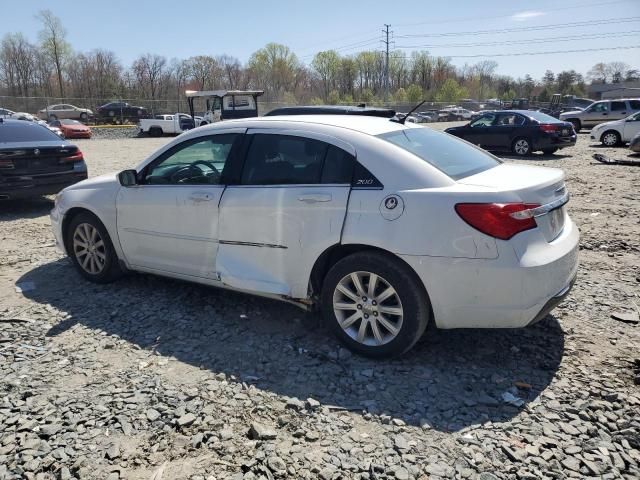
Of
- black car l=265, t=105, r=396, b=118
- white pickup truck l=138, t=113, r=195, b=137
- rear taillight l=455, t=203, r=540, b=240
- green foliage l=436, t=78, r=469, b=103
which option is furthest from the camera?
green foliage l=436, t=78, r=469, b=103

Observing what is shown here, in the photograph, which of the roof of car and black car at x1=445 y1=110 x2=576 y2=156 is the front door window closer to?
the roof of car

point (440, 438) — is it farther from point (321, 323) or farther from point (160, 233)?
point (160, 233)

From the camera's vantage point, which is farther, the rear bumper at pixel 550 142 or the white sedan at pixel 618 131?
the white sedan at pixel 618 131

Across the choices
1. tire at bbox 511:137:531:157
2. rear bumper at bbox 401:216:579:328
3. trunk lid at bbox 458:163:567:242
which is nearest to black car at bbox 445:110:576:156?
tire at bbox 511:137:531:157

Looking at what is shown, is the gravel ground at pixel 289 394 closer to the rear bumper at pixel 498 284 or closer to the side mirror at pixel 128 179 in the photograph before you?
the rear bumper at pixel 498 284

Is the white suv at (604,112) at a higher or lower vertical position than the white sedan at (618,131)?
higher

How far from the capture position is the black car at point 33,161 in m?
8.05

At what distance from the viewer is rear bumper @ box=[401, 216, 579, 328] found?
10.0 ft

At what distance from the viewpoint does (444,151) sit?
3836mm

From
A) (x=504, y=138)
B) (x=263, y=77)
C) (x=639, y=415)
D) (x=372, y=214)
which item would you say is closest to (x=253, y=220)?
(x=372, y=214)

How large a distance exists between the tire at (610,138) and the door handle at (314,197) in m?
19.1

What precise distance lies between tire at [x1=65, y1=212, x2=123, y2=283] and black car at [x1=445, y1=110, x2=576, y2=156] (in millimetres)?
13983

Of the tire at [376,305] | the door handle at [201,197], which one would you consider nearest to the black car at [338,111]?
the door handle at [201,197]

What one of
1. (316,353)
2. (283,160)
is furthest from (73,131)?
(316,353)
